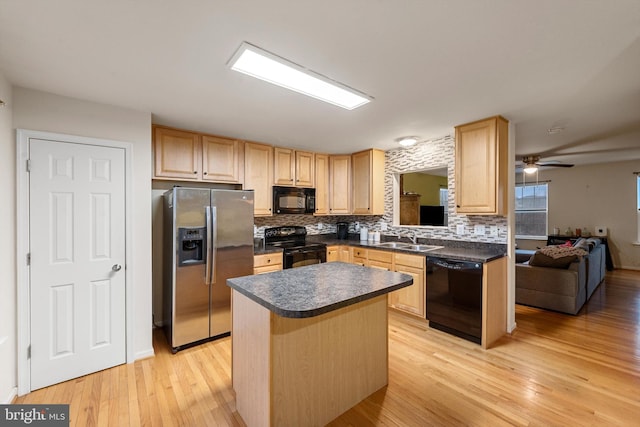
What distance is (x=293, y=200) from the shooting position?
4016 millimetres

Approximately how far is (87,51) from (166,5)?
0.76m

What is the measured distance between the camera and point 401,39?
5.08ft

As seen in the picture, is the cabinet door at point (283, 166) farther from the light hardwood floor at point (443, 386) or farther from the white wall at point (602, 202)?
the white wall at point (602, 202)

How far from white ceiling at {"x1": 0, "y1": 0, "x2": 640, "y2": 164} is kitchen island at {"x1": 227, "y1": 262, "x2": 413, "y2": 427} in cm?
143

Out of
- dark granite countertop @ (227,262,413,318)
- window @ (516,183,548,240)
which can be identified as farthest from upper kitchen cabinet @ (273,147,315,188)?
window @ (516,183,548,240)

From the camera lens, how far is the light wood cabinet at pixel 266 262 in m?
3.31

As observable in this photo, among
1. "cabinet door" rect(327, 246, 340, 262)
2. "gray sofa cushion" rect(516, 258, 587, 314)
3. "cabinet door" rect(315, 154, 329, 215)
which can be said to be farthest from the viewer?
"cabinet door" rect(315, 154, 329, 215)

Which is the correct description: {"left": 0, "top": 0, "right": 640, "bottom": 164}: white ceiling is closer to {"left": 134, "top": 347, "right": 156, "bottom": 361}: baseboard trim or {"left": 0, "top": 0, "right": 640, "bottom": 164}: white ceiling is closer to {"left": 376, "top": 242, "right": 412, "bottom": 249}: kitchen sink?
{"left": 376, "top": 242, "right": 412, "bottom": 249}: kitchen sink

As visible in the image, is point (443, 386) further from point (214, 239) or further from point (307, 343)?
→ point (214, 239)

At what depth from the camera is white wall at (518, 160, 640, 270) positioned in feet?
19.5

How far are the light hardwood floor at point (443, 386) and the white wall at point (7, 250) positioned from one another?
10.5 inches

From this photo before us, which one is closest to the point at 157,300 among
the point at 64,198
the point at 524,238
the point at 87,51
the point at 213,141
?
the point at 64,198

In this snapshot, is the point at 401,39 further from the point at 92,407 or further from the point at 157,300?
the point at 157,300

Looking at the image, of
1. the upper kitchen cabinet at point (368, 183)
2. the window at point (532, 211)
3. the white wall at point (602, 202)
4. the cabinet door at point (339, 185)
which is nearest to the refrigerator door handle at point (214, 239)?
the cabinet door at point (339, 185)
